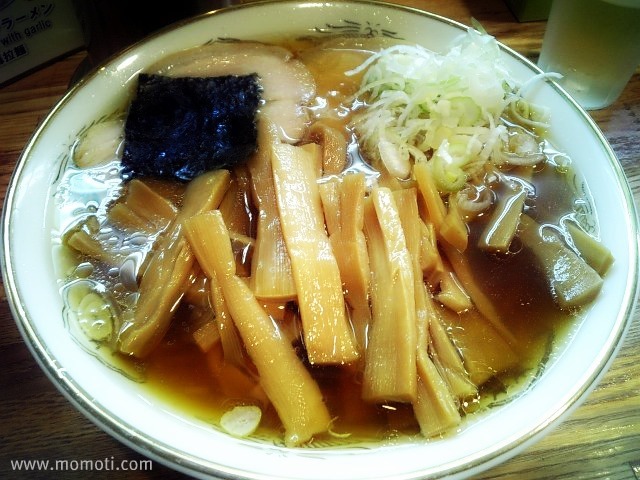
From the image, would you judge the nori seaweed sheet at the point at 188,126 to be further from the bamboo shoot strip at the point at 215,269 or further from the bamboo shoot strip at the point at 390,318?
the bamboo shoot strip at the point at 390,318

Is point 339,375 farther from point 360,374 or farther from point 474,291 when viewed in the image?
point 474,291

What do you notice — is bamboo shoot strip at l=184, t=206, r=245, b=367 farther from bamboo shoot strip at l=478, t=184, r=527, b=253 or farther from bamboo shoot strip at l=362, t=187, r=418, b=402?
bamboo shoot strip at l=478, t=184, r=527, b=253

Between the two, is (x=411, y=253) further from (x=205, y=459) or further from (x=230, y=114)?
(x=230, y=114)

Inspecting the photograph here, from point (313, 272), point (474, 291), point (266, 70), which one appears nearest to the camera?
point (313, 272)

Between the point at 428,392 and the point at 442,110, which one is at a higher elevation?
the point at 442,110

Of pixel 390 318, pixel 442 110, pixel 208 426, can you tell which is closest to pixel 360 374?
pixel 390 318

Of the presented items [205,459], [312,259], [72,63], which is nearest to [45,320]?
[205,459]

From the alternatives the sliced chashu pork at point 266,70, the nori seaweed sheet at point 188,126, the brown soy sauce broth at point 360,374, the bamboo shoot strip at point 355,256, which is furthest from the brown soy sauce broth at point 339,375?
the sliced chashu pork at point 266,70
